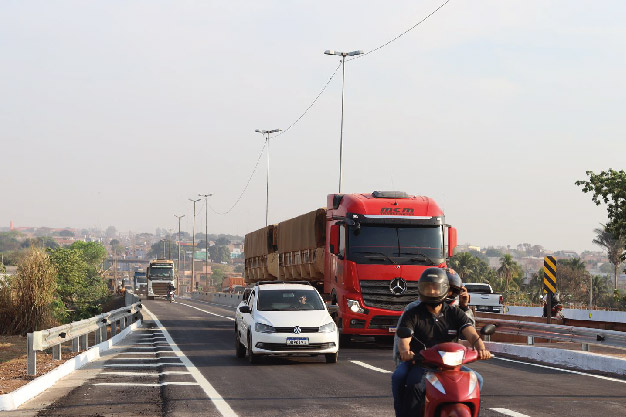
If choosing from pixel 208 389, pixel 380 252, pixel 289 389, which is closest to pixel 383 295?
pixel 380 252

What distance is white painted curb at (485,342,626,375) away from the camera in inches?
683

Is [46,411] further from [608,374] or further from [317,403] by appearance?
[608,374]

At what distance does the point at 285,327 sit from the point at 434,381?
486 inches

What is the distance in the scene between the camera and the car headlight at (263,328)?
61.2 ft

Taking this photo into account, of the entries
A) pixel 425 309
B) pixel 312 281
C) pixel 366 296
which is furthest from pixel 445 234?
pixel 425 309

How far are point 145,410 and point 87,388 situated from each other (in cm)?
284

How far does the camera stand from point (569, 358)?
19000 mm

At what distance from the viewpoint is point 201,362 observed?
1895cm

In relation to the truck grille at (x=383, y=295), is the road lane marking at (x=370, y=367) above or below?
below

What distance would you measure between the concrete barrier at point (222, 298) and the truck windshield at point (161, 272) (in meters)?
4.57

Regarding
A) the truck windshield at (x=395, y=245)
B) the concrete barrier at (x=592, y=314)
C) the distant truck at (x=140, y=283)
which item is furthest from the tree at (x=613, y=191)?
the distant truck at (x=140, y=283)

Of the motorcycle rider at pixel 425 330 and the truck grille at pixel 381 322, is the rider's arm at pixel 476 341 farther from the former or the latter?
the truck grille at pixel 381 322

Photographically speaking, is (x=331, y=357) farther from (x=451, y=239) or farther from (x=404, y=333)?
(x=404, y=333)

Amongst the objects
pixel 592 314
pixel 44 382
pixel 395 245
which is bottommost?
pixel 592 314
